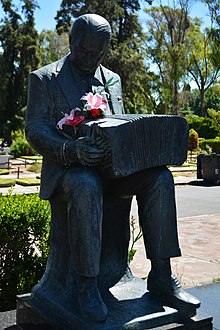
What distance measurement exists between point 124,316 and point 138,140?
93 cm

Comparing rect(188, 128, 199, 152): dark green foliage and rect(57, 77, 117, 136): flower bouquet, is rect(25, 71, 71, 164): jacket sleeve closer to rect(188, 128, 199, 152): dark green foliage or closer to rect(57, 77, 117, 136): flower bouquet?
rect(57, 77, 117, 136): flower bouquet

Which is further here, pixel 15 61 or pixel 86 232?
pixel 15 61

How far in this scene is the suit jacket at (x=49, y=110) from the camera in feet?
9.09

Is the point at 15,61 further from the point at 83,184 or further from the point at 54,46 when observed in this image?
the point at 83,184

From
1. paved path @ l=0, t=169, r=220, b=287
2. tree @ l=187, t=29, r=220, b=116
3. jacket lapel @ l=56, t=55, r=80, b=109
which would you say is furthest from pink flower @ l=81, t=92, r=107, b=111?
tree @ l=187, t=29, r=220, b=116

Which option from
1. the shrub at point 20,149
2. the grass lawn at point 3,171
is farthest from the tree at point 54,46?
the grass lawn at point 3,171

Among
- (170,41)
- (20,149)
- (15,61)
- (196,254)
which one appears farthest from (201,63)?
(196,254)

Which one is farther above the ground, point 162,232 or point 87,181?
point 87,181

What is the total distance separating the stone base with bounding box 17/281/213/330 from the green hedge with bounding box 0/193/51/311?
3.84ft

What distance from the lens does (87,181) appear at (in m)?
2.56

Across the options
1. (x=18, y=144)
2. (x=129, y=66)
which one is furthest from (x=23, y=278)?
(x=129, y=66)

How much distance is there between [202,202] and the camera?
39.7 ft

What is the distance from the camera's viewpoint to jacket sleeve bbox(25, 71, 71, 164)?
9.00 ft

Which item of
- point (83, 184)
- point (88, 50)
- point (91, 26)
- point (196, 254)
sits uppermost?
point (91, 26)
